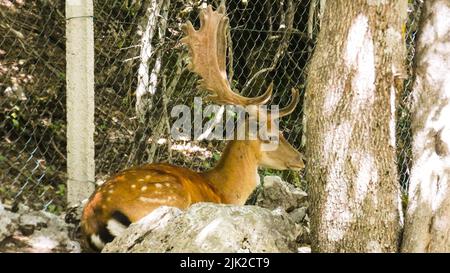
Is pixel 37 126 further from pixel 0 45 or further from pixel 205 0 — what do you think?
pixel 205 0

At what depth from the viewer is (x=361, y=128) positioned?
13.4 feet

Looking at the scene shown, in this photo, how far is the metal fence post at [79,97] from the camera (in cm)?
581

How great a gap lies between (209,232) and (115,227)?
1027mm

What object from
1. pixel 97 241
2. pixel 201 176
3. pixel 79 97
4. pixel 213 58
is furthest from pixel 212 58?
pixel 97 241

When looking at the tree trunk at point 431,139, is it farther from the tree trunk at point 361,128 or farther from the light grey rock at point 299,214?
the light grey rock at point 299,214

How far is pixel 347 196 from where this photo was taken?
→ 13.5 feet

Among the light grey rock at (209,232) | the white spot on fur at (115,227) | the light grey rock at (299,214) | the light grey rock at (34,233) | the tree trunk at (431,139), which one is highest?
the tree trunk at (431,139)

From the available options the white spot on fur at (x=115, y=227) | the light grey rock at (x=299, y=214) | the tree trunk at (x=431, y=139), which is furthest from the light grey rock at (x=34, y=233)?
the tree trunk at (x=431, y=139)

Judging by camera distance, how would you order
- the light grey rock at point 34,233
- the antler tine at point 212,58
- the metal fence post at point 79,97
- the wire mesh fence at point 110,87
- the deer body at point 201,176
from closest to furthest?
the deer body at point 201,176, the light grey rock at point 34,233, the antler tine at point 212,58, the metal fence post at point 79,97, the wire mesh fence at point 110,87

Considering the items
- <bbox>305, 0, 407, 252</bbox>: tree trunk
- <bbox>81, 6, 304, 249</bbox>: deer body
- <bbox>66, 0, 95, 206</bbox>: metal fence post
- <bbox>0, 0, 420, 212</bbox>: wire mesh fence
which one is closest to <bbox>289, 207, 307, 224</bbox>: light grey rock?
<bbox>81, 6, 304, 249</bbox>: deer body

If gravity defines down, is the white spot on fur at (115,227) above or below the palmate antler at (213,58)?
below

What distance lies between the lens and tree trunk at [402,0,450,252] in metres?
4.05

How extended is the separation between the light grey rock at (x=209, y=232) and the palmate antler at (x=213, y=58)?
140 centimetres

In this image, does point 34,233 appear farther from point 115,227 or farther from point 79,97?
point 79,97
